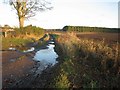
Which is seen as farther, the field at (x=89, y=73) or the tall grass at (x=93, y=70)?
the tall grass at (x=93, y=70)

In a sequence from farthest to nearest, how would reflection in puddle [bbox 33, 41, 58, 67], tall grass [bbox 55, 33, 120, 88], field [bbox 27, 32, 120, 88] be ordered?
reflection in puddle [bbox 33, 41, 58, 67]
tall grass [bbox 55, 33, 120, 88]
field [bbox 27, 32, 120, 88]

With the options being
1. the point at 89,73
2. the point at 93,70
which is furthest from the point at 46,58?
the point at 89,73

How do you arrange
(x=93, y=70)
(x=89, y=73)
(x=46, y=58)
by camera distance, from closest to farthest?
(x=89, y=73), (x=93, y=70), (x=46, y=58)

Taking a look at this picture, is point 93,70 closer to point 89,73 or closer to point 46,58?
point 89,73

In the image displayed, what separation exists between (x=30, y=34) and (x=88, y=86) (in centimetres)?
3353

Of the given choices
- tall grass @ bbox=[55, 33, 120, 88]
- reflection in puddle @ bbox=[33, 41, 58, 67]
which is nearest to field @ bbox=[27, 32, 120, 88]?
tall grass @ bbox=[55, 33, 120, 88]

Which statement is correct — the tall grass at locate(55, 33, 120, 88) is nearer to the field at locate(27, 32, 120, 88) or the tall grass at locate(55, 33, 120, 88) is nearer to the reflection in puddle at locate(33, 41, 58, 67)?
the field at locate(27, 32, 120, 88)

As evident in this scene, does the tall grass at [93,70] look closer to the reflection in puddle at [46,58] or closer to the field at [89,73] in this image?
the field at [89,73]

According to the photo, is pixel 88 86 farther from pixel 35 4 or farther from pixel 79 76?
pixel 35 4

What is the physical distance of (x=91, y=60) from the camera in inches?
530

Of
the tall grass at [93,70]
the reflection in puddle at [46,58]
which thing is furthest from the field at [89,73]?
the reflection in puddle at [46,58]

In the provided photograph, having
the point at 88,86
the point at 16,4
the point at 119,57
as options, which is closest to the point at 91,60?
the point at 119,57

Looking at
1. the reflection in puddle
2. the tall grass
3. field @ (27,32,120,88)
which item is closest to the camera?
field @ (27,32,120,88)

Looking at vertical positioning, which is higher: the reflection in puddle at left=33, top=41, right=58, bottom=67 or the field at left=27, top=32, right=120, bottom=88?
the field at left=27, top=32, right=120, bottom=88
